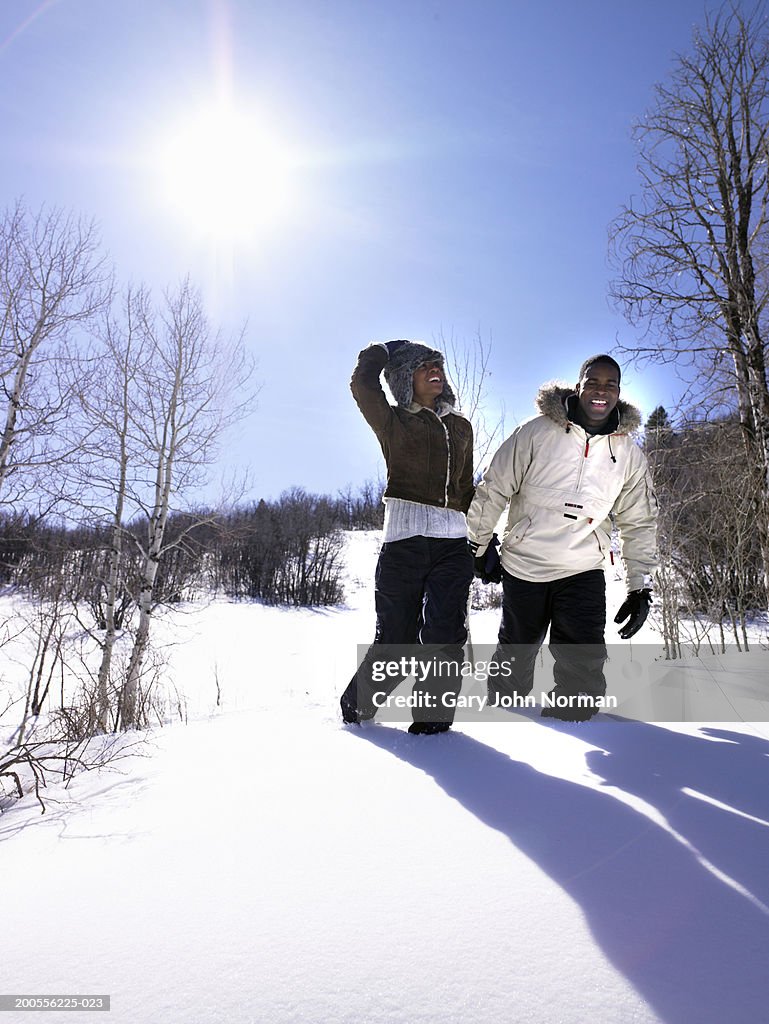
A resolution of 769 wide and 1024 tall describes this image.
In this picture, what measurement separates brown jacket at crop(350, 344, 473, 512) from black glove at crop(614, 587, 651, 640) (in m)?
0.93

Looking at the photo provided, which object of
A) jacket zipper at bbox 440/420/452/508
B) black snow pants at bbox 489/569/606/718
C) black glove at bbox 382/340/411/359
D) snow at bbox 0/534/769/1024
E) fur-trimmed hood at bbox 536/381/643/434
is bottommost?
snow at bbox 0/534/769/1024

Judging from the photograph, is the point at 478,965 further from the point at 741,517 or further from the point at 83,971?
the point at 741,517

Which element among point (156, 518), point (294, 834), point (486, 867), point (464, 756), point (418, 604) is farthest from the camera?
point (156, 518)

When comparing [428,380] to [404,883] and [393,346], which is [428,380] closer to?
[393,346]

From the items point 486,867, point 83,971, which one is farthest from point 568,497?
point 83,971

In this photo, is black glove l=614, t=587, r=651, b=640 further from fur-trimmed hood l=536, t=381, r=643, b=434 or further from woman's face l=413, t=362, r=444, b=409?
woman's face l=413, t=362, r=444, b=409

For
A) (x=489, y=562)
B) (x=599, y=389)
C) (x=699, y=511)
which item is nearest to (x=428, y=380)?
(x=599, y=389)

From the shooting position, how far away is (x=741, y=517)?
6.36 meters

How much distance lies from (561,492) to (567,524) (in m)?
0.15

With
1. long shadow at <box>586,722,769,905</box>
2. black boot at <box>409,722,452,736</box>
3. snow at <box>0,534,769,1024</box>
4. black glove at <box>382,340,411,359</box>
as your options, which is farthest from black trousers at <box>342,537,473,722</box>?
black glove at <box>382,340,411,359</box>

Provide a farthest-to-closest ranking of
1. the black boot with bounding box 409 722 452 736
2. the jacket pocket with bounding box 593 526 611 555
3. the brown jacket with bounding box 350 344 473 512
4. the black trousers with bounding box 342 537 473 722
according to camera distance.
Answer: the jacket pocket with bounding box 593 526 611 555, the brown jacket with bounding box 350 344 473 512, the black trousers with bounding box 342 537 473 722, the black boot with bounding box 409 722 452 736

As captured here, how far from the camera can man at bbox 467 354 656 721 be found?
2.52 m

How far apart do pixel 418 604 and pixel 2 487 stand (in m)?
12.0

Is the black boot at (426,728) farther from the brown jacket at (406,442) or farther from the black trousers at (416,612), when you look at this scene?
the brown jacket at (406,442)
